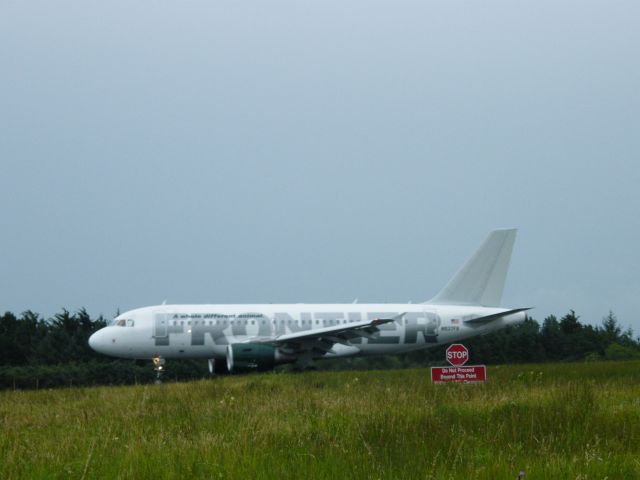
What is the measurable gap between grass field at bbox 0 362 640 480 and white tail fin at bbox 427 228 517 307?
23998 mm

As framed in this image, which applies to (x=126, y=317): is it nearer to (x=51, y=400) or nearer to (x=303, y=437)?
(x=51, y=400)

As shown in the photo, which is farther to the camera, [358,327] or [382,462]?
[358,327]

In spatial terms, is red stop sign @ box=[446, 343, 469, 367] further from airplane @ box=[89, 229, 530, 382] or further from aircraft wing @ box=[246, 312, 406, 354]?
aircraft wing @ box=[246, 312, 406, 354]

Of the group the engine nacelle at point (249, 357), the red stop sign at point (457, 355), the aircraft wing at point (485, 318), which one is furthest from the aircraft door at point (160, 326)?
the red stop sign at point (457, 355)

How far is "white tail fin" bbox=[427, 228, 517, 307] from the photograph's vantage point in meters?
38.2

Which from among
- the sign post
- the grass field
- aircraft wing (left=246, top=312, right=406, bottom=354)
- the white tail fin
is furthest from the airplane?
the grass field

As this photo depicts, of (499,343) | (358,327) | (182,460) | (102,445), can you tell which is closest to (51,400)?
(102,445)

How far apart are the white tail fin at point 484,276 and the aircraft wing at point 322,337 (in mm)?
5269

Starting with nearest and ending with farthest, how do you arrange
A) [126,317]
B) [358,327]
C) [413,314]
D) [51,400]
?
1. [51,400]
2. [358,327]
3. [126,317]
4. [413,314]

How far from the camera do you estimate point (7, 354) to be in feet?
151

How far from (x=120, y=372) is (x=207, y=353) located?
557 cm

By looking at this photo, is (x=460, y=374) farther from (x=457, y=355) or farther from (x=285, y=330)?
(x=285, y=330)

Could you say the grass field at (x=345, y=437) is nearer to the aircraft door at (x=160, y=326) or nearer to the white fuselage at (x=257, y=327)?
the aircraft door at (x=160, y=326)

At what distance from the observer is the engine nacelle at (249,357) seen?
104ft
